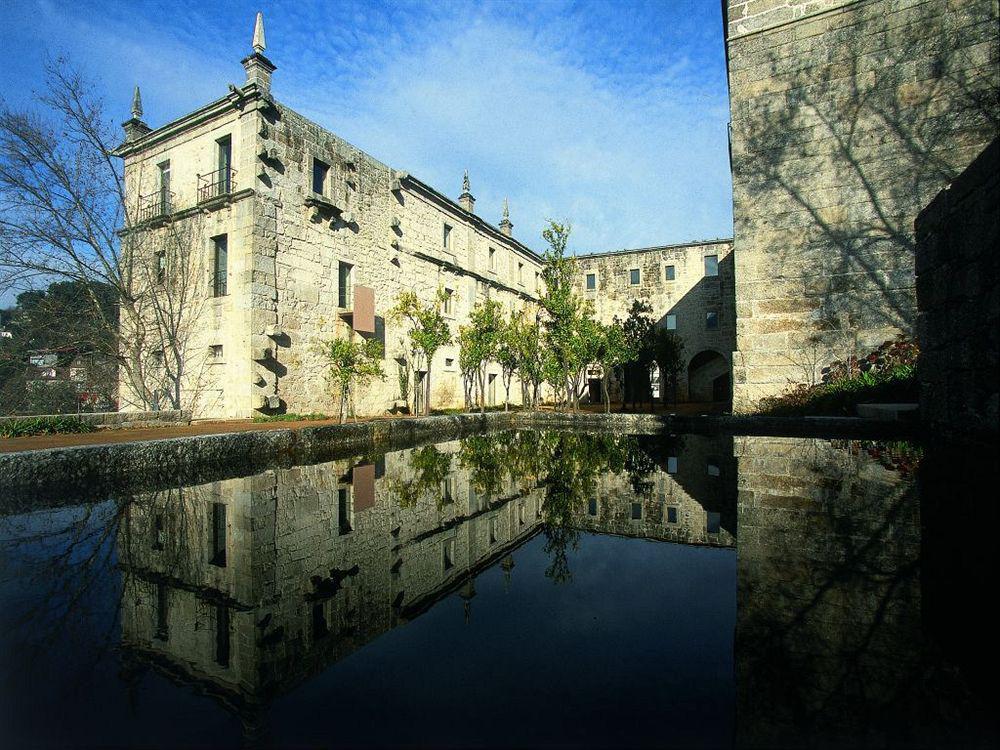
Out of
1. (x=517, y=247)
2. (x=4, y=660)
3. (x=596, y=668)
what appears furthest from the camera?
(x=517, y=247)

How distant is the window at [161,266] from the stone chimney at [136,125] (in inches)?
165

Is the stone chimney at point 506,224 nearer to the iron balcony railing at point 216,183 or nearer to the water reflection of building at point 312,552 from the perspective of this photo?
the iron balcony railing at point 216,183

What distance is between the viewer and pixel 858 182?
8.81 metres

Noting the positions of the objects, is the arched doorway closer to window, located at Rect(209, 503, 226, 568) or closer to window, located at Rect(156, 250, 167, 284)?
window, located at Rect(156, 250, 167, 284)

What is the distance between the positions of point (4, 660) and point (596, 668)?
1.93m

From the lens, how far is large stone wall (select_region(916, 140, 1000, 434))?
3816mm

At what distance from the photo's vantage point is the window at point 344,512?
3258mm

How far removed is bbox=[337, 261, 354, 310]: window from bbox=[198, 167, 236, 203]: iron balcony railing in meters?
3.78

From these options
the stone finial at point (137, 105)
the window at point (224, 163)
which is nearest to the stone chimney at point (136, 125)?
the stone finial at point (137, 105)

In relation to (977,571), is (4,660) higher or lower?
lower

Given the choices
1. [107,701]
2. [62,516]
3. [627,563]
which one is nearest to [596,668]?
[627,563]

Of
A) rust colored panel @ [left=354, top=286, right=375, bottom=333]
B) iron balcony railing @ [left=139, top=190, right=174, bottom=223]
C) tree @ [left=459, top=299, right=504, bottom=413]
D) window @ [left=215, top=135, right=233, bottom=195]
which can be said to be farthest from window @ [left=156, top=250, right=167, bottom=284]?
tree @ [left=459, top=299, right=504, bottom=413]

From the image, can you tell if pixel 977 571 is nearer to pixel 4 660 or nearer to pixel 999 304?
pixel 999 304

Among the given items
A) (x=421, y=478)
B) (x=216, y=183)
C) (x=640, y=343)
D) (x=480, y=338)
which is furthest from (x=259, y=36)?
(x=640, y=343)
